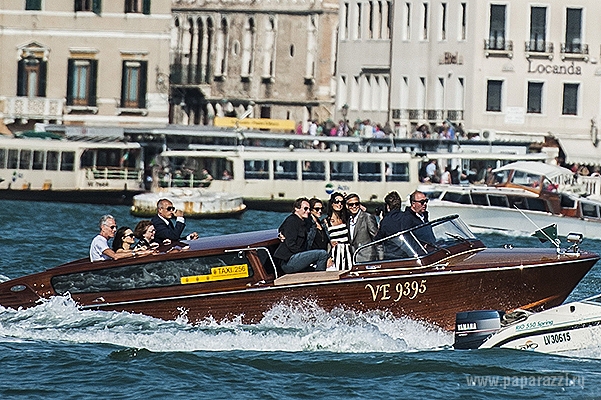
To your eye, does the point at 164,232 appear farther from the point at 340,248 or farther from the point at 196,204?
the point at 196,204

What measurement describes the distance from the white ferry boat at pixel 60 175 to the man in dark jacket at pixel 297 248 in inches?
1341

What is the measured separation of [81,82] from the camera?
5891 cm

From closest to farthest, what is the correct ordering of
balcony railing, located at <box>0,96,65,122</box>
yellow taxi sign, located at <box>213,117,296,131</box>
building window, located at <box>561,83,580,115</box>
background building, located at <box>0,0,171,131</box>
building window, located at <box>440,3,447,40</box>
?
balcony railing, located at <box>0,96,65,122</box> → background building, located at <box>0,0,171,131</box> → yellow taxi sign, located at <box>213,117,296,131</box> → building window, located at <box>561,83,580,115</box> → building window, located at <box>440,3,447,40</box>

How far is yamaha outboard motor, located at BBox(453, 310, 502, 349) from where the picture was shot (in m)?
17.8

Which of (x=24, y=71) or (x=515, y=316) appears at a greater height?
(x=24, y=71)

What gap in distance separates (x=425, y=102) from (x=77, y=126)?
43.1ft

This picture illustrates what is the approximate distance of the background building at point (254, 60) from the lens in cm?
7188

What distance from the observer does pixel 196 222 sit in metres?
45.1

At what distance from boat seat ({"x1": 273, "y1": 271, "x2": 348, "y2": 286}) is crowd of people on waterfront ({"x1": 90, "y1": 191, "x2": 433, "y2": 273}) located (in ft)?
0.44

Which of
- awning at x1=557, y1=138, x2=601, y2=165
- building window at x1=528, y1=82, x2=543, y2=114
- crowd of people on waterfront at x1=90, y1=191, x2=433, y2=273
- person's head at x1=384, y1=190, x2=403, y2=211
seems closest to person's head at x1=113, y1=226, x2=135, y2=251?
crowd of people on waterfront at x1=90, y1=191, x2=433, y2=273

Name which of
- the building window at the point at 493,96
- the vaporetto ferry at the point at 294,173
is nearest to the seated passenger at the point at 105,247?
the vaporetto ferry at the point at 294,173

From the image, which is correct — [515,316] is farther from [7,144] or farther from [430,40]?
[430,40]

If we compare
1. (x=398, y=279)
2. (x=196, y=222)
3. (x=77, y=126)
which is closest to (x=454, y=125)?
(x=77, y=126)

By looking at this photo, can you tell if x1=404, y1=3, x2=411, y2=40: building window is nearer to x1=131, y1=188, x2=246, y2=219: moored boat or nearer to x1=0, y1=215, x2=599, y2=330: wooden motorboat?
x1=131, y1=188, x2=246, y2=219: moored boat
